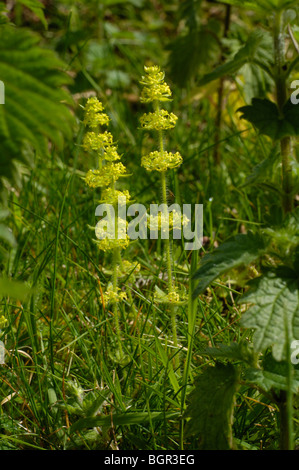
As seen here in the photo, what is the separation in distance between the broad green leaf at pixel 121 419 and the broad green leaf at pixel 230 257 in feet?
1.38

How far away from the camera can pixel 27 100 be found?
1127 mm

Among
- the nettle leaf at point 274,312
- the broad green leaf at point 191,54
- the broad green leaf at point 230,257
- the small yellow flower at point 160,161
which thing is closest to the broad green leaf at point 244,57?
the small yellow flower at point 160,161

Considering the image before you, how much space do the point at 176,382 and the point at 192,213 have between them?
1095 mm

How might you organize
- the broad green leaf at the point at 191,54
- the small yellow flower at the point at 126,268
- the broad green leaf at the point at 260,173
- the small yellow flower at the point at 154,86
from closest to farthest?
the broad green leaf at the point at 260,173, the small yellow flower at the point at 154,86, the small yellow flower at the point at 126,268, the broad green leaf at the point at 191,54

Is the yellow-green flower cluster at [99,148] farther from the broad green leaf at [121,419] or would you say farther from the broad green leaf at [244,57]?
the broad green leaf at [121,419]

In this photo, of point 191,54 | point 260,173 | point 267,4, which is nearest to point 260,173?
point 260,173

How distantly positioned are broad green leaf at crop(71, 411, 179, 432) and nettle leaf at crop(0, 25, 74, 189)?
75 cm

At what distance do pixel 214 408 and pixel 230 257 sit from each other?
1.34 feet

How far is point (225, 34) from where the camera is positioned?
325 cm

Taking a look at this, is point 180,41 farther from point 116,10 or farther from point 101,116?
point 116,10

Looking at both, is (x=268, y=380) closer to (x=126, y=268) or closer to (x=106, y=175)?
(x=126, y=268)

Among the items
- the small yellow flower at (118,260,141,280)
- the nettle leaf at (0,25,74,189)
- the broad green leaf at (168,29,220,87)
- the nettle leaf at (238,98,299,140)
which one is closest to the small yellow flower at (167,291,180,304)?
the small yellow flower at (118,260,141,280)

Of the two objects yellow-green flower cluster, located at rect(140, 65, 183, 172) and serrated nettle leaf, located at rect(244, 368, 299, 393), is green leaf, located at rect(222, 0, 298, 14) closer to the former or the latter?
yellow-green flower cluster, located at rect(140, 65, 183, 172)

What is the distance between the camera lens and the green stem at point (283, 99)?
1416mm
